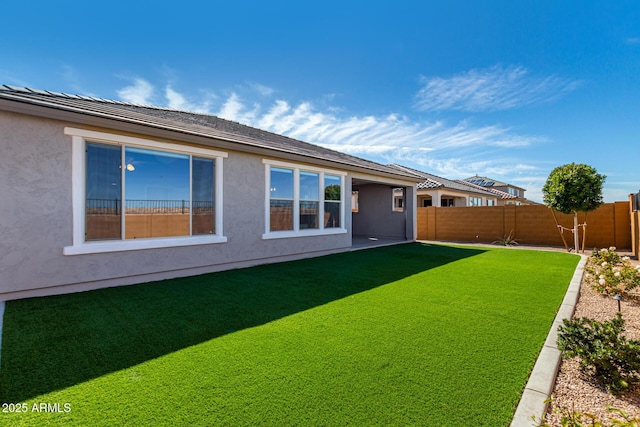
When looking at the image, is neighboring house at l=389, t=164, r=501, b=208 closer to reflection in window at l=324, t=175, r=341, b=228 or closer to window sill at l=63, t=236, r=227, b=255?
reflection in window at l=324, t=175, r=341, b=228

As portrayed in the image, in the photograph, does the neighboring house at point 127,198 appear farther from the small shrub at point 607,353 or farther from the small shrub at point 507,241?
the small shrub at point 507,241

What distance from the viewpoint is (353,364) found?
10.3ft

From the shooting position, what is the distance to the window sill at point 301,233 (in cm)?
914

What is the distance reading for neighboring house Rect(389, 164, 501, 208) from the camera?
841 inches

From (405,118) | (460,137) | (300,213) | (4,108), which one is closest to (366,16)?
(405,118)

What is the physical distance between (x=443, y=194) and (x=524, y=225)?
7.74 metres

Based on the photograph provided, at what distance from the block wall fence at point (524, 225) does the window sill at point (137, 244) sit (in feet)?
46.2

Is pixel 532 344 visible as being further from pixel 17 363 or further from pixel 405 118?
pixel 405 118

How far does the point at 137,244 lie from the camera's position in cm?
648

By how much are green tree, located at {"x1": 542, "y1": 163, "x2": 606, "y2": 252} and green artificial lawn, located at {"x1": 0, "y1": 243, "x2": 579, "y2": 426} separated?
730 cm

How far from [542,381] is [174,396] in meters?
3.43

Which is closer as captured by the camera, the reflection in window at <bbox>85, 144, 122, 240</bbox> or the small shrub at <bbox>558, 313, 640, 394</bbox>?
the small shrub at <bbox>558, 313, 640, 394</bbox>

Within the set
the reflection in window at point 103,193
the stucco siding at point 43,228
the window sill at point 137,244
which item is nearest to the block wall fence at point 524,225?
the window sill at point 137,244

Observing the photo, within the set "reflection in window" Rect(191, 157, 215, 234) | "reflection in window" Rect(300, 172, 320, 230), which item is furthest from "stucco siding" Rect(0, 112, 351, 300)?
"reflection in window" Rect(300, 172, 320, 230)
